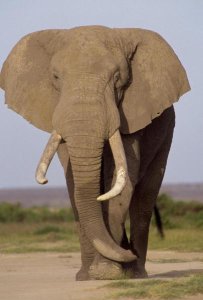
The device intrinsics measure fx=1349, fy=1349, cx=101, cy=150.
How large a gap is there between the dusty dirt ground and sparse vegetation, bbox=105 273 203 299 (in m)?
0.13

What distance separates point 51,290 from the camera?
12484mm

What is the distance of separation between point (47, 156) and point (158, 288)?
→ 7.28 feet

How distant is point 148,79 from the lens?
14766mm

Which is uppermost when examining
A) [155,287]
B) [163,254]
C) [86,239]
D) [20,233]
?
[155,287]

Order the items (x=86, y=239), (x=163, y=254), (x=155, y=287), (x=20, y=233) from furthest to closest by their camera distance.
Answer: (x=20, y=233), (x=163, y=254), (x=86, y=239), (x=155, y=287)

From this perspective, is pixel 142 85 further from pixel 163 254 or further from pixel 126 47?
pixel 163 254

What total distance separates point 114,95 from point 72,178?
96 cm

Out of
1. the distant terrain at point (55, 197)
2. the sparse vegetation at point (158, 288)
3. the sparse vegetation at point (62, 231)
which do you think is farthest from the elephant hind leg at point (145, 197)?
the distant terrain at point (55, 197)

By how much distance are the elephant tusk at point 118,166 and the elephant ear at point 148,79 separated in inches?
26.2

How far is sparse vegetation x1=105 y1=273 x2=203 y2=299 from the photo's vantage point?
11.6m

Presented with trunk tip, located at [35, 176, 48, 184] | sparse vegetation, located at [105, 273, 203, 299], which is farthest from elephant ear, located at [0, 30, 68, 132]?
sparse vegetation, located at [105, 273, 203, 299]

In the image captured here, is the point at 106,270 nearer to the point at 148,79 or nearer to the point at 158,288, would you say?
the point at 158,288

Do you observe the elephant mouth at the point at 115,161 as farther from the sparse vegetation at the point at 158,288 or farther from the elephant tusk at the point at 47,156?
the sparse vegetation at the point at 158,288

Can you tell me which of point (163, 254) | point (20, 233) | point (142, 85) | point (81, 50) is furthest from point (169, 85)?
point (20, 233)
